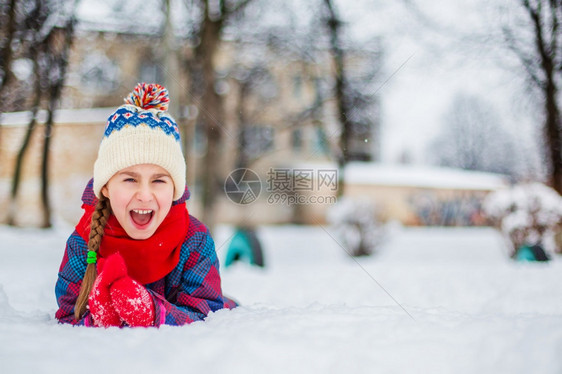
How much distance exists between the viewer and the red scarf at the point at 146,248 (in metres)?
1.52

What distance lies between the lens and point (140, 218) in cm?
154

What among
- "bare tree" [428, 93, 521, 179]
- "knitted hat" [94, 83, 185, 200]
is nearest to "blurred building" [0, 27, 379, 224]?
"knitted hat" [94, 83, 185, 200]

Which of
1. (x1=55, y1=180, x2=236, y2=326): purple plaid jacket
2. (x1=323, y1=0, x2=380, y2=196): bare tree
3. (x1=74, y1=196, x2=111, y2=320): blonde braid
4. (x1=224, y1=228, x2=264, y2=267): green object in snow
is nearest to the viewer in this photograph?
(x1=74, y1=196, x2=111, y2=320): blonde braid

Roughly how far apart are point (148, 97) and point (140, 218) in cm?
41

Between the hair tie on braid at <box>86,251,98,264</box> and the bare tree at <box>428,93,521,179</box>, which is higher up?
the bare tree at <box>428,93,521,179</box>

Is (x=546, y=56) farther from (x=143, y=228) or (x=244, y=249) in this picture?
(x=143, y=228)

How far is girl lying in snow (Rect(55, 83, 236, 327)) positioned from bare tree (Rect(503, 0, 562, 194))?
4.67 meters

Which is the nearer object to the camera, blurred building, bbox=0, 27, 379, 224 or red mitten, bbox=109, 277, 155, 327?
red mitten, bbox=109, 277, 155, 327

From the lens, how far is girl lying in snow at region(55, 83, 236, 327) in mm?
1497

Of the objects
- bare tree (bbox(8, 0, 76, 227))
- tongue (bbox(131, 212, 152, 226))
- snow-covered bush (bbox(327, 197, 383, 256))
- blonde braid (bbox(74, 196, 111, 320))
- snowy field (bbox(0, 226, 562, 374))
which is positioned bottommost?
snow-covered bush (bbox(327, 197, 383, 256))

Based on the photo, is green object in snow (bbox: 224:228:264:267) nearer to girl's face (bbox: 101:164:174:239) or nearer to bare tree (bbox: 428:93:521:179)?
girl's face (bbox: 101:164:174:239)

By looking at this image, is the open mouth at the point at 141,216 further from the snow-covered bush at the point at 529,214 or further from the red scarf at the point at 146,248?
the snow-covered bush at the point at 529,214

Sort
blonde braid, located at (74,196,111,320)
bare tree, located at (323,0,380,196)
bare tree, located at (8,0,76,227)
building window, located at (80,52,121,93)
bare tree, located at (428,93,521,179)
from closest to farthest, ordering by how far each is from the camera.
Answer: blonde braid, located at (74,196,111,320) < bare tree, located at (8,0,76,227) < building window, located at (80,52,121,93) < bare tree, located at (323,0,380,196) < bare tree, located at (428,93,521,179)

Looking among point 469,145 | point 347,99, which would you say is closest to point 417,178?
point 469,145
